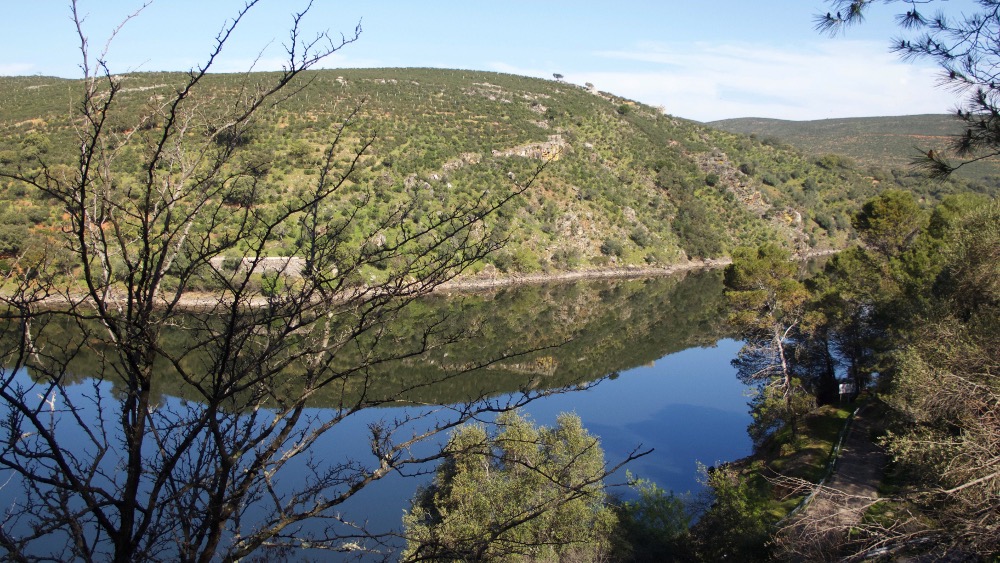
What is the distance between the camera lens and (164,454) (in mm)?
2742

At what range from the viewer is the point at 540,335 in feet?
96.9

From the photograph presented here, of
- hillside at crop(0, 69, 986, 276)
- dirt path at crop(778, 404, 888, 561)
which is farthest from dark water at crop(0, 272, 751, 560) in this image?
hillside at crop(0, 69, 986, 276)

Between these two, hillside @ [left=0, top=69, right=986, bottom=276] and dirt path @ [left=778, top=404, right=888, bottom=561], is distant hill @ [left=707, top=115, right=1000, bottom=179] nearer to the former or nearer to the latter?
hillside @ [left=0, top=69, right=986, bottom=276]

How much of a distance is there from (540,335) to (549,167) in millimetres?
25229

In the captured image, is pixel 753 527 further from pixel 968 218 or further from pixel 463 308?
pixel 463 308

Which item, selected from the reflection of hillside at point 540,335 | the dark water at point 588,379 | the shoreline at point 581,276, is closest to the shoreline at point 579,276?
the shoreline at point 581,276

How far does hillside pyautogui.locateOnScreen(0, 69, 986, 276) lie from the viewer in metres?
41.0

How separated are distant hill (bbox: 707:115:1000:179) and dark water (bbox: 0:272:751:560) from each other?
50704 millimetres

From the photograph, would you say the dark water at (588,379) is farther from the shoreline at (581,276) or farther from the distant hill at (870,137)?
the distant hill at (870,137)

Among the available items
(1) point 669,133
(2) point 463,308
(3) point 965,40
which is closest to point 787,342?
(2) point 463,308

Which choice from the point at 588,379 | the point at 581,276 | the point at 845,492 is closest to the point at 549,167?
the point at 581,276

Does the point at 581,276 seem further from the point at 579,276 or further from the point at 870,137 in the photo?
the point at 870,137

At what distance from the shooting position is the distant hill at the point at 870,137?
277 ft

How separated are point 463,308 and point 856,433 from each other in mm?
20336
